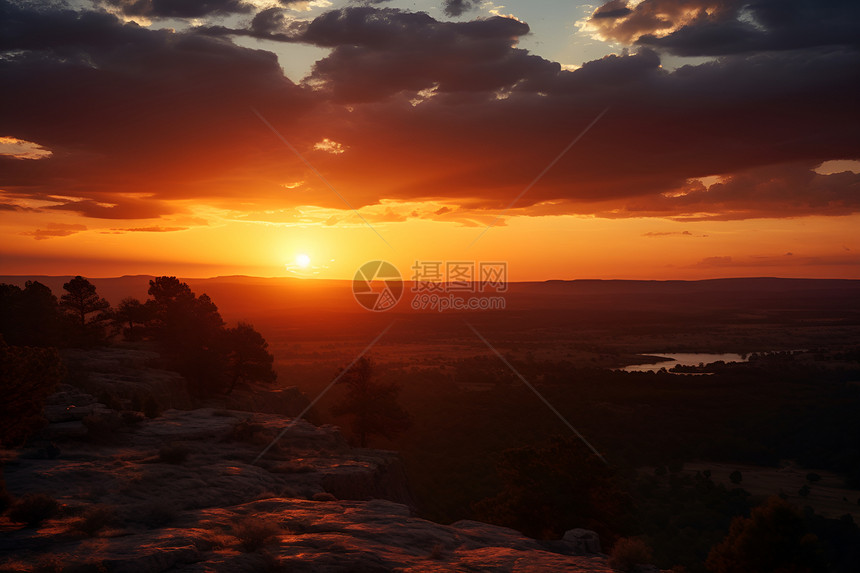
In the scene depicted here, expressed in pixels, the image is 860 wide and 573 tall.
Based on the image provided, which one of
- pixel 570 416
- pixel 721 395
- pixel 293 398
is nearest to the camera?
pixel 293 398

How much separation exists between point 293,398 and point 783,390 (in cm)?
5675

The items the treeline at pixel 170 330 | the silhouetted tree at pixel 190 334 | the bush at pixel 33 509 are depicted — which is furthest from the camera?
the silhouetted tree at pixel 190 334

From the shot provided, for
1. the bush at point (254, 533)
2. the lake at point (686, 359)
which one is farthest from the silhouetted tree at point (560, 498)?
the lake at point (686, 359)

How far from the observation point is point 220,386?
127 feet

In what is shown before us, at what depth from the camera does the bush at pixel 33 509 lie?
11.8 m

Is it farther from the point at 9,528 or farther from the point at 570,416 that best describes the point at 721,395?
the point at 9,528

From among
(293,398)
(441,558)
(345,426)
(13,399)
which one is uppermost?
(13,399)

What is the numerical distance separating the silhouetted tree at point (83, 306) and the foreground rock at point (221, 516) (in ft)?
53.7

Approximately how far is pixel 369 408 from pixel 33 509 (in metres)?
26.3

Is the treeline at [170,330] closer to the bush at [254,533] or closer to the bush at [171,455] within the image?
the bush at [171,455]

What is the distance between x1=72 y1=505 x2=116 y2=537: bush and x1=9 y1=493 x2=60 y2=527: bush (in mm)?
691

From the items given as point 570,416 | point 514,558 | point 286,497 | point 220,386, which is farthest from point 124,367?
point 570,416

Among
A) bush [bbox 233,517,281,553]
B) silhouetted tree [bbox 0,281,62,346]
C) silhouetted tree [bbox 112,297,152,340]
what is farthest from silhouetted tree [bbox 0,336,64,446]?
silhouetted tree [bbox 112,297,152,340]

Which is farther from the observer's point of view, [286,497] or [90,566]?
[286,497]
